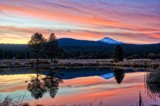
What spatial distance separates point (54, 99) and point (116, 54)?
62.2 metres

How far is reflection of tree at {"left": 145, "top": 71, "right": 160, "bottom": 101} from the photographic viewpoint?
29906 millimetres

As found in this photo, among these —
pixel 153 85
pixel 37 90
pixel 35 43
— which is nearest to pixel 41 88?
pixel 37 90

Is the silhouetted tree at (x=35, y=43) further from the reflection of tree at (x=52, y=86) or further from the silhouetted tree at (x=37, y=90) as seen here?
the silhouetted tree at (x=37, y=90)

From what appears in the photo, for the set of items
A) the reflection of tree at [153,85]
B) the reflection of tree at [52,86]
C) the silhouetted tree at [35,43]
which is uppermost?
the silhouetted tree at [35,43]

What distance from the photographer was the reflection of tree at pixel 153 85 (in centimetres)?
2991

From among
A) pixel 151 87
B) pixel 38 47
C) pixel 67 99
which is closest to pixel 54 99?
pixel 67 99

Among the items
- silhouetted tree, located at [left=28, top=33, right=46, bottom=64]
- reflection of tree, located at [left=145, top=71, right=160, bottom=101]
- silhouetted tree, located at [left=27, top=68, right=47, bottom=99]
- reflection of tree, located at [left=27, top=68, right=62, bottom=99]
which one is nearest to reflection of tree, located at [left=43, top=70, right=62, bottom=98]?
reflection of tree, located at [left=27, top=68, right=62, bottom=99]

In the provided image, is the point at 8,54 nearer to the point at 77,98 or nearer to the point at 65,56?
the point at 65,56

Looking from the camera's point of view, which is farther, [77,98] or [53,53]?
[53,53]

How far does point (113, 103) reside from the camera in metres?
25.4

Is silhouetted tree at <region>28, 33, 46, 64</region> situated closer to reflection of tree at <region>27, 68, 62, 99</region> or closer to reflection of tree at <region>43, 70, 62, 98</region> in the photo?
reflection of tree at <region>43, 70, 62, 98</region>

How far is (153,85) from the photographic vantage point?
35688mm

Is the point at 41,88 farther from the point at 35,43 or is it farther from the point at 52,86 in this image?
the point at 35,43

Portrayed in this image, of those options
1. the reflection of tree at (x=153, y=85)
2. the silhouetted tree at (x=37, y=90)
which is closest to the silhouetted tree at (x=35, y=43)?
the silhouetted tree at (x=37, y=90)
